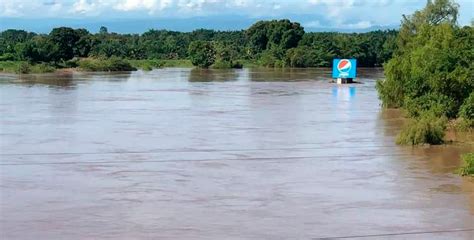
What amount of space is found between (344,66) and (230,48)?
4301 cm

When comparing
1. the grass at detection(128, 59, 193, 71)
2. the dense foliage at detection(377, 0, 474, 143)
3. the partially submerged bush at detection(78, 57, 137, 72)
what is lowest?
the grass at detection(128, 59, 193, 71)

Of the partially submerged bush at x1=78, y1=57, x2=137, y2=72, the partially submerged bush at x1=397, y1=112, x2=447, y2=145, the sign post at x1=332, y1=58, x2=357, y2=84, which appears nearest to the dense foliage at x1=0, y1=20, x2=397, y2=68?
the partially submerged bush at x1=78, y1=57, x2=137, y2=72

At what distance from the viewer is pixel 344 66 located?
52.0 metres

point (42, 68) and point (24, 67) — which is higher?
point (24, 67)

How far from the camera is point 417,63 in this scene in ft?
89.4

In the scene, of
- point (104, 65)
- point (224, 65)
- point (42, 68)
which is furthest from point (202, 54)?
point (42, 68)

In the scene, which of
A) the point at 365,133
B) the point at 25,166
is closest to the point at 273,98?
the point at 365,133

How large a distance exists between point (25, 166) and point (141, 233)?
256 inches

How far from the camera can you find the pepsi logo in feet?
170

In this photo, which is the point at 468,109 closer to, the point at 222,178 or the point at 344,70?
the point at 222,178

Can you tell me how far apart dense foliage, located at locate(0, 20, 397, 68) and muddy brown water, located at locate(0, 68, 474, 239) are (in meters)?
44.6

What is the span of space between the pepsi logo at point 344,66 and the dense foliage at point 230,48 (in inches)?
775

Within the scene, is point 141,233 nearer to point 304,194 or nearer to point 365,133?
point 304,194

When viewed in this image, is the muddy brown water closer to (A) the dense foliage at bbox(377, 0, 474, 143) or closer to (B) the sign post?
(A) the dense foliage at bbox(377, 0, 474, 143)
